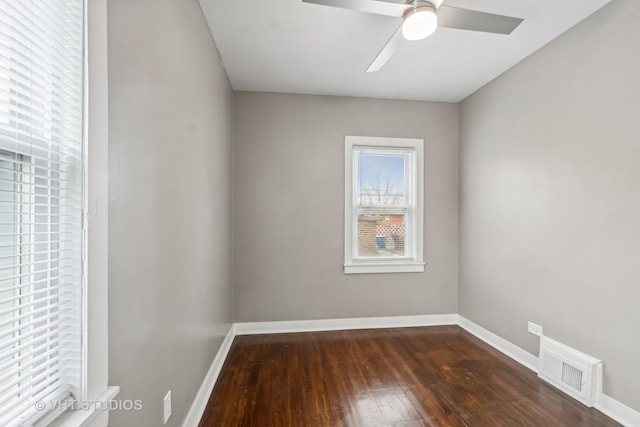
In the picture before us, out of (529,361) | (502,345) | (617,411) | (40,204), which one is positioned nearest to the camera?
(40,204)

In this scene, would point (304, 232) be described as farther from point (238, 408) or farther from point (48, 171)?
point (48, 171)

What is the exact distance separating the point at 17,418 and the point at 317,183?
113 inches

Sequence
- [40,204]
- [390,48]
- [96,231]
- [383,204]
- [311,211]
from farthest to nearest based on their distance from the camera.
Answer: [383,204]
[311,211]
[390,48]
[96,231]
[40,204]

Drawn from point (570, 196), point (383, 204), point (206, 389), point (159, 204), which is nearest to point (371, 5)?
point (159, 204)

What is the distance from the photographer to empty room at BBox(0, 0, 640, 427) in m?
0.78

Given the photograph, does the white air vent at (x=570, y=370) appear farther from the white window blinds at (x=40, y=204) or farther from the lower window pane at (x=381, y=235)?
the white window blinds at (x=40, y=204)

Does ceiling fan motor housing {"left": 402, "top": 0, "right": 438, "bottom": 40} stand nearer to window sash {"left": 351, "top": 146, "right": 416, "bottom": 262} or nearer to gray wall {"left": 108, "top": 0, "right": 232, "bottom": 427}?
gray wall {"left": 108, "top": 0, "right": 232, "bottom": 427}

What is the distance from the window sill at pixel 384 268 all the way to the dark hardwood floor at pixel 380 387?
2.42 feet

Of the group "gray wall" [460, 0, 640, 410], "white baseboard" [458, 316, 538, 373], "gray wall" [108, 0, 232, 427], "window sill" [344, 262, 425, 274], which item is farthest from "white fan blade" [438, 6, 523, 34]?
"white baseboard" [458, 316, 538, 373]

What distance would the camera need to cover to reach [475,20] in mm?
1713

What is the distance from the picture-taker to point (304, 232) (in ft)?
10.8

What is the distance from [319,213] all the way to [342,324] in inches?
51.6

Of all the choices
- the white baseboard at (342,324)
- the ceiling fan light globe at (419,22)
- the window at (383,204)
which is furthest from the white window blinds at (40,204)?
the window at (383,204)

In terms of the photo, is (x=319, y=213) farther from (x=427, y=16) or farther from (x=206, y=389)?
(x=427, y=16)
